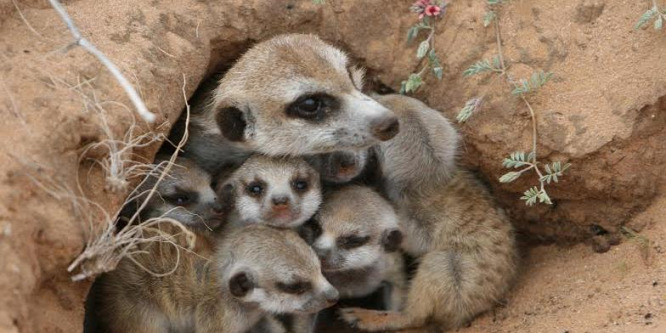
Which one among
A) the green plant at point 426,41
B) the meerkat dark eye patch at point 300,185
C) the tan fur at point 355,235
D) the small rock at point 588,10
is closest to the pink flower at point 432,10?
the green plant at point 426,41

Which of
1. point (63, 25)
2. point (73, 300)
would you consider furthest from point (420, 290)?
point (63, 25)

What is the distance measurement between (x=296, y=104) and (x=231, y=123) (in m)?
0.38

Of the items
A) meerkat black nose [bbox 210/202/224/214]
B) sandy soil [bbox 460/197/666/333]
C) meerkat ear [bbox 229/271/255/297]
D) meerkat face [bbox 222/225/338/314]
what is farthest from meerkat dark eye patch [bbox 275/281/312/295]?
sandy soil [bbox 460/197/666/333]

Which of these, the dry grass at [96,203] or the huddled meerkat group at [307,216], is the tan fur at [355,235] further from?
the dry grass at [96,203]

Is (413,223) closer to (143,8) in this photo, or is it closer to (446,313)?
(446,313)

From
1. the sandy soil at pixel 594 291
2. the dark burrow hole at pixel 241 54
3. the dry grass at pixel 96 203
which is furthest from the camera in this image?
the dark burrow hole at pixel 241 54

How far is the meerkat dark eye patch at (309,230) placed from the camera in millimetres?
4254

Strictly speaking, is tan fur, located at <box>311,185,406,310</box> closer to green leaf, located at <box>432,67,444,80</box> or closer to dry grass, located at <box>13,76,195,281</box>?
green leaf, located at <box>432,67,444,80</box>

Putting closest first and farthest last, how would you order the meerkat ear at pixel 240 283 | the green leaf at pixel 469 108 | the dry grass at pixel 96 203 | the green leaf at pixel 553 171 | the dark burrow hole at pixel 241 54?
the dry grass at pixel 96 203
the meerkat ear at pixel 240 283
the green leaf at pixel 553 171
the green leaf at pixel 469 108
the dark burrow hole at pixel 241 54

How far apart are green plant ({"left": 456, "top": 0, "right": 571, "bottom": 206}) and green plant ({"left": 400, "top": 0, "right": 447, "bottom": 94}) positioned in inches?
7.9

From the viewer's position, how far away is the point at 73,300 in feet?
10.6

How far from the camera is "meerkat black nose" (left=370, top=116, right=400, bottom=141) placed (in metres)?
3.67

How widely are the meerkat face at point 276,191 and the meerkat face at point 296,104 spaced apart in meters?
0.10

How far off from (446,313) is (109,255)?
184 cm
